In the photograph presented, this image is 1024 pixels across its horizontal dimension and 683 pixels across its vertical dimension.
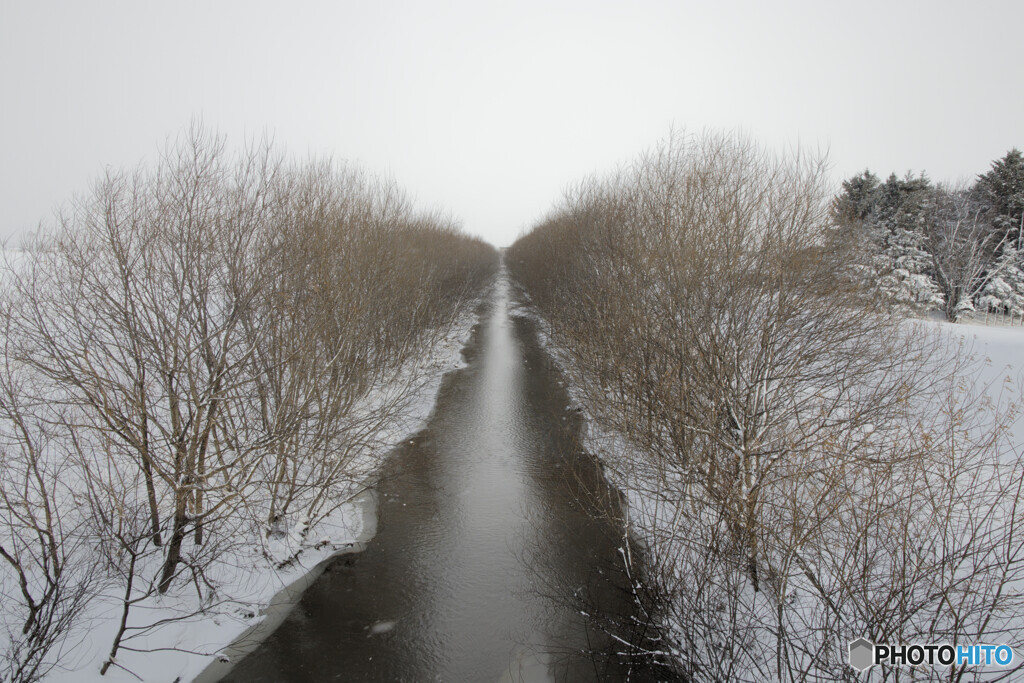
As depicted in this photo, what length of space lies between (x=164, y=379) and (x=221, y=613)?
3.44 meters

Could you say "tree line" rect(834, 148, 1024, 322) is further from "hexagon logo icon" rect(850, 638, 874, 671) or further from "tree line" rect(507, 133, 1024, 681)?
"hexagon logo icon" rect(850, 638, 874, 671)

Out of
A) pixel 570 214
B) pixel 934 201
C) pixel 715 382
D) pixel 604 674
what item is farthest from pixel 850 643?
pixel 934 201

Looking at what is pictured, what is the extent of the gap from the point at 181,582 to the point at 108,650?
1283 mm

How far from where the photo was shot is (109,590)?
688 centimetres

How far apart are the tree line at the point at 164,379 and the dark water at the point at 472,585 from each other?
159 centimetres

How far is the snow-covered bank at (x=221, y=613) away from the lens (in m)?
6.09

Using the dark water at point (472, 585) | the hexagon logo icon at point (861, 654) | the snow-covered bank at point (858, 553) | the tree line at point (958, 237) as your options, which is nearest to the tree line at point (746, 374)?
the snow-covered bank at point (858, 553)

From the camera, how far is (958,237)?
90.9 feet

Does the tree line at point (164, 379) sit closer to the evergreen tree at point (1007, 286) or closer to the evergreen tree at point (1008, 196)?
A: the evergreen tree at point (1007, 286)

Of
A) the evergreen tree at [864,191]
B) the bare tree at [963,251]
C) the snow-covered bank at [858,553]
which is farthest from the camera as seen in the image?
the evergreen tree at [864,191]

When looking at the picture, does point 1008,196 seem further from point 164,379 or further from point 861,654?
point 164,379

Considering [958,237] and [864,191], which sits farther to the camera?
[864,191]

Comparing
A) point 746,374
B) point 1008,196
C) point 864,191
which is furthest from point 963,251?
point 746,374

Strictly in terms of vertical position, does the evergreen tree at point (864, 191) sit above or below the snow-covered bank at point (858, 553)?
above
